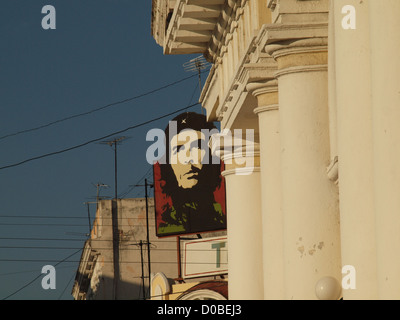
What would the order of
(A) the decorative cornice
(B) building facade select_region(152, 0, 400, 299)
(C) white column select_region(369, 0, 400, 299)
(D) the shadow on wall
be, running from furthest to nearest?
(D) the shadow on wall, (A) the decorative cornice, (B) building facade select_region(152, 0, 400, 299), (C) white column select_region(369, 0, 400, 299)

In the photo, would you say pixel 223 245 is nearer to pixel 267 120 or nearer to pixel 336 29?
pixel 267 120

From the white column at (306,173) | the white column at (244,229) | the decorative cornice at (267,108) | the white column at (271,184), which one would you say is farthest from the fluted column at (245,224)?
A: the white column at (306,173)

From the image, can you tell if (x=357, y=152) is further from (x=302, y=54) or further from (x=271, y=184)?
(x=271, y=184)

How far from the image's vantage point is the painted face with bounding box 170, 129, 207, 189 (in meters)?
49.1

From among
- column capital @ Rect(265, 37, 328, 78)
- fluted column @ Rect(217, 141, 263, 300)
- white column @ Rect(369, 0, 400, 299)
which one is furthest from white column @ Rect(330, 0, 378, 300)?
fluted column @ Rect(217, 141, 263, 300)

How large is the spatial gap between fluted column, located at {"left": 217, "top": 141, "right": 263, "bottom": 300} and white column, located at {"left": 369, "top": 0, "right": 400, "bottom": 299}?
503 inches

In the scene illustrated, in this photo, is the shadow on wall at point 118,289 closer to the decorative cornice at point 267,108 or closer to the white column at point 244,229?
the white column at point 244,229

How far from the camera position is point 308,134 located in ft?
55.8

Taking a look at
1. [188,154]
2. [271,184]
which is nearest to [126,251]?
[188,154]

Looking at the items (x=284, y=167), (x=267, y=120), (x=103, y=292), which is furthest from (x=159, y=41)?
(x=103, y=292)

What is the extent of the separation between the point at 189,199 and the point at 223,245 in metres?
2.98

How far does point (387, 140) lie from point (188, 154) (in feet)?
126

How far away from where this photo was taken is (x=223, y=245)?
50375mm

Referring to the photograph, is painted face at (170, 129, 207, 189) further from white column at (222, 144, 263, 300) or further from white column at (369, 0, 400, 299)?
white column at (369, 0, 400, 299)
